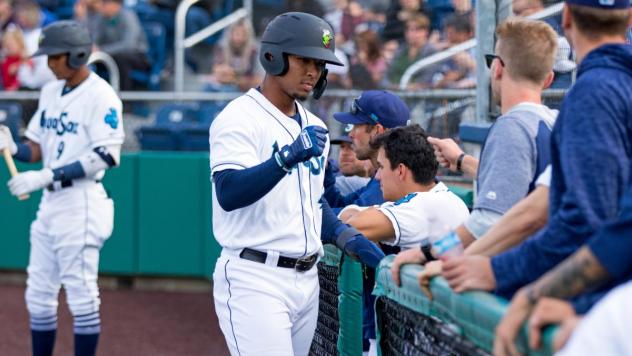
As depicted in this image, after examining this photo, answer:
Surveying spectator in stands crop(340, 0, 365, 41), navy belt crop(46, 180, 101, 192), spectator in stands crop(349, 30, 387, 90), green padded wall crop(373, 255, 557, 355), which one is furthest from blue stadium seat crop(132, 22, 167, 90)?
green padded wall crop(373, 255, 557, 355)

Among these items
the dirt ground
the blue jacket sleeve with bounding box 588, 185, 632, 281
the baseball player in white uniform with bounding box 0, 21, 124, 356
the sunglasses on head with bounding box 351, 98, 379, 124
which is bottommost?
the dirt ground

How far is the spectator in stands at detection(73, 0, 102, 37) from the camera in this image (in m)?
12.1

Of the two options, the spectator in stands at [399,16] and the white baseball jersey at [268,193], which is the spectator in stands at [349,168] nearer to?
the white baseball jersey at [268,193]

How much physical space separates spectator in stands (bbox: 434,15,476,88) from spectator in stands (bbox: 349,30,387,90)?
39.5 inches

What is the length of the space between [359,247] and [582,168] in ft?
5.24

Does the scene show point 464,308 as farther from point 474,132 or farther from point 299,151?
point 474,132

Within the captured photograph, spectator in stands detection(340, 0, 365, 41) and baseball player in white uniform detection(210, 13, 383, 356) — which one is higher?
spectator in stands detection(340, 0, 365, 41)

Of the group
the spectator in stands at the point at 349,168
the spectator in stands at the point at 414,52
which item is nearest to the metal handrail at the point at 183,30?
the spectator in stands at the point at 414,52

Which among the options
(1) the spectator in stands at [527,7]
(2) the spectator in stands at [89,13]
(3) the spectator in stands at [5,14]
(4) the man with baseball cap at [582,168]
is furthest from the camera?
(3) the spectator in stands at [5,14]

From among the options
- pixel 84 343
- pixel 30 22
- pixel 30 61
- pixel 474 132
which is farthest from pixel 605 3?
pixel 30 22

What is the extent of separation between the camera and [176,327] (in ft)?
26.5

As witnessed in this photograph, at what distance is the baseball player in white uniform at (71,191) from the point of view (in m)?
6.28

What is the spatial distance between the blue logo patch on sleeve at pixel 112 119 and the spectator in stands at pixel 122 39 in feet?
17.2

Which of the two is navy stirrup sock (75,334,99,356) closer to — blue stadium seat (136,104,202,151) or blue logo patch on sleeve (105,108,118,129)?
blue logo patch on sleeve (105,108,118,129)
